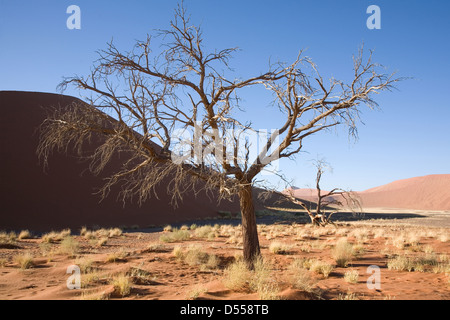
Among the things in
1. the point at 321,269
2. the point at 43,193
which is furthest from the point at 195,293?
the point at 43,193

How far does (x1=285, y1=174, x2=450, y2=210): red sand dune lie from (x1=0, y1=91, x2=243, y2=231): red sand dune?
82106mm

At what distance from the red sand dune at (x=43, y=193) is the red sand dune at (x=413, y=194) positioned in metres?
82.1

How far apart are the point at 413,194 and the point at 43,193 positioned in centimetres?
13064

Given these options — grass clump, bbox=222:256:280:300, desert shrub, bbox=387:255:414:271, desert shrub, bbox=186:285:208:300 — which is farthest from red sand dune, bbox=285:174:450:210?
desert shrub, bbox=186:285:208:300

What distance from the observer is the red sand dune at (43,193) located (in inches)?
1142

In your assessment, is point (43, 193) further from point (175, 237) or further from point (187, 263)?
point (187, 263)

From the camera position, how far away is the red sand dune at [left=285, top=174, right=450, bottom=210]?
111812 millimetres

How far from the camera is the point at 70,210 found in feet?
103

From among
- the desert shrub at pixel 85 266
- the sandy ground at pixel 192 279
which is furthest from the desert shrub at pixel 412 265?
the desert shrub at pixel 85 266

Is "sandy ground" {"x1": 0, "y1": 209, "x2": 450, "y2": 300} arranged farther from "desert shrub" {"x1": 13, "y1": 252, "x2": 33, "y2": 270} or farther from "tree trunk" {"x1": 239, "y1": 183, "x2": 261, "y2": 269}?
"tree trunk" {"x1": 239, "y1": 183, "x2": 261, "y2": 269}
